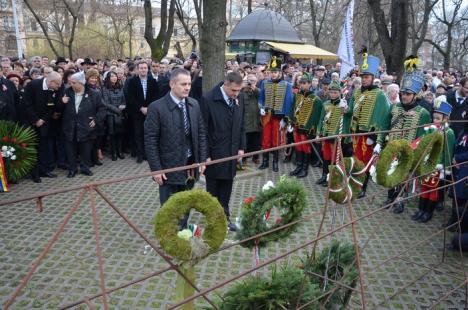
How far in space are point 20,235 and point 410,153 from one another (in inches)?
187

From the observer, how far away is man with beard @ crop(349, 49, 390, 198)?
669cm

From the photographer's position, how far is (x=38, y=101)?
24.0ft

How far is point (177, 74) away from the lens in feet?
14.2

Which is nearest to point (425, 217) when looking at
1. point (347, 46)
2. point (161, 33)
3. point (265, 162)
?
point (347, 46)

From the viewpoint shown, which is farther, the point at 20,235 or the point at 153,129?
the point at 20,235

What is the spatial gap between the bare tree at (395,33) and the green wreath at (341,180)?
8331 millimetres

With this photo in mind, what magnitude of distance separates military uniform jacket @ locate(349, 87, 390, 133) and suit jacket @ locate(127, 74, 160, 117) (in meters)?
4.14

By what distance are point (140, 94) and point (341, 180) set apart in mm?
6272

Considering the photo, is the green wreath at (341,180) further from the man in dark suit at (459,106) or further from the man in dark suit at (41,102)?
the man in dark suit at (41,102)

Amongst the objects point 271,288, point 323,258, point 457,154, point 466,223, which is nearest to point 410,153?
point 323,258

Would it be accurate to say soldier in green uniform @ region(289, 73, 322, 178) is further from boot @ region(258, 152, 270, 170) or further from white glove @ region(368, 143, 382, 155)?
white glove @ region(368, 143, 382, 155)

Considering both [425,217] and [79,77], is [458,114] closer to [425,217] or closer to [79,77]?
[425,217]

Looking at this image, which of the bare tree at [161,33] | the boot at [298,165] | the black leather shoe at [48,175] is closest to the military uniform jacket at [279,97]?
the boot at [298,165]

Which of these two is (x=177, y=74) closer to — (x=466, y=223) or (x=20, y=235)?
(x=20, y=235)
